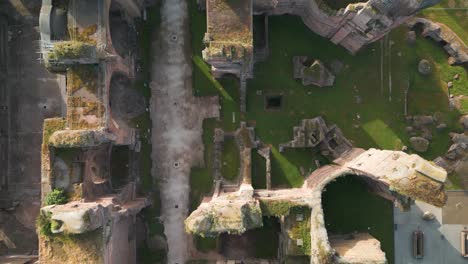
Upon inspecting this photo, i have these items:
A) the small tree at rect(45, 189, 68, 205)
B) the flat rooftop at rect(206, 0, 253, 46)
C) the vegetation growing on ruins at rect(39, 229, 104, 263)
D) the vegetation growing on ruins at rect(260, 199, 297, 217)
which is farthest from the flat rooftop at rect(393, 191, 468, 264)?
the small tree at rect(45, 189, 68, 205)

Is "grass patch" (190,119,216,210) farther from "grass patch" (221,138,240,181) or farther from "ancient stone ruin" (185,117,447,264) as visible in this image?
"ancient stone ruin" (185,117,447,264)

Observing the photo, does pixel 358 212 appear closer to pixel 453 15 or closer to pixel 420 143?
pixel 420 143

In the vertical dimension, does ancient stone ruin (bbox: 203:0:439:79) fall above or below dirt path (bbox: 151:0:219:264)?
above

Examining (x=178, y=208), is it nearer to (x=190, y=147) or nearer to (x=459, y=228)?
(x=190, y=147)

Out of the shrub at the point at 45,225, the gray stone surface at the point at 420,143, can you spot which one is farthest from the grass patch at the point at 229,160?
the gray stone surface at the point at 420,143

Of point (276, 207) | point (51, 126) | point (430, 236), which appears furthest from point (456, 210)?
point (51, 126)

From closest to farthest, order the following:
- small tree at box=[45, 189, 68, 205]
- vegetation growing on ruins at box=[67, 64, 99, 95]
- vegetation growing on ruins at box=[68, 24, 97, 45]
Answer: small tree at box=[45, 189, 68, 205]
vegetation growing on ruins at box=[67, 64, 99, 95]
vegetation growing on ruins at box=[68, 24, 97, 45]
